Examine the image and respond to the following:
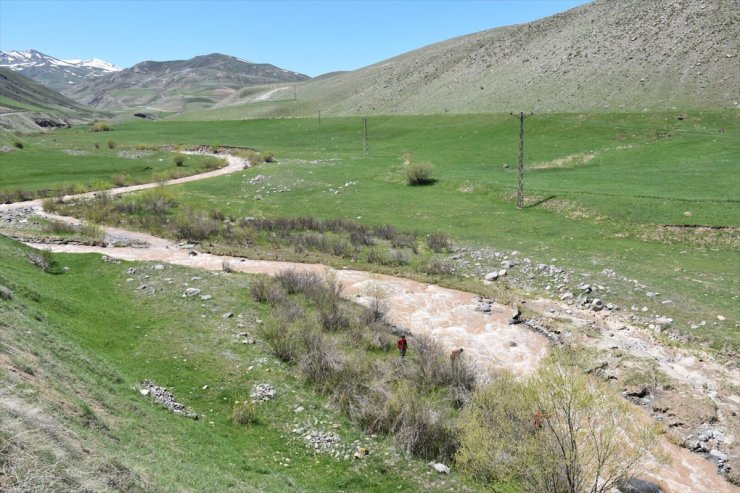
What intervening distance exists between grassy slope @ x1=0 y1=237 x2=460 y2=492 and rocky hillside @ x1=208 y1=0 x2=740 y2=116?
2801 inches

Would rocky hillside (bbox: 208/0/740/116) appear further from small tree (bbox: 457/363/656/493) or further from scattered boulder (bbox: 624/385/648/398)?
small tree (bbox: 457/363/656/493)

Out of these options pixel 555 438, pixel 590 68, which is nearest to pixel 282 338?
pixel 555 438

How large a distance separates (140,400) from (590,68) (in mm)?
94517

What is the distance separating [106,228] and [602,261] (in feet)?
120

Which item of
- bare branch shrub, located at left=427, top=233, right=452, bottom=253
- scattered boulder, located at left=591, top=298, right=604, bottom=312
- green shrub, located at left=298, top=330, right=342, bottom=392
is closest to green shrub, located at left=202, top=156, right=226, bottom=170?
bare branch shrub, located at left=427, top=233, right=452, bottom=253

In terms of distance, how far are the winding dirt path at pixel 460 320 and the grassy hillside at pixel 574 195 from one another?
19.3ft

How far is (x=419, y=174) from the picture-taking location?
173 ft

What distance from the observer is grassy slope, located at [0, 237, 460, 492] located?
8.23 meters

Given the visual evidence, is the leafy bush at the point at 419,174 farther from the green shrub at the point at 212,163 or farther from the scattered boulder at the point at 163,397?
the scattered boulder at the point at 163,397

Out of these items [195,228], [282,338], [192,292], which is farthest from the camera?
[195,228]

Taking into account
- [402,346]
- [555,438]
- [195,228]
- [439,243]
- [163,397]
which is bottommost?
[402,346]

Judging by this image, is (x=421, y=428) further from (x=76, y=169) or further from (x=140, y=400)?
(x=76, y=169)

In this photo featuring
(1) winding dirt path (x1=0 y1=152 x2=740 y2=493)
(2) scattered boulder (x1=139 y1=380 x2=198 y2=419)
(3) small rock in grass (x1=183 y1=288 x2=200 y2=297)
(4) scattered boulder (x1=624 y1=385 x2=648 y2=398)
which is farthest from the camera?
(3) small rock in grass (x1=183 y1=288 x2=200 y2=297)

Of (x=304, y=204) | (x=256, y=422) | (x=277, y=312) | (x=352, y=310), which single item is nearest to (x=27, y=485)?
(x=256, y=422)
